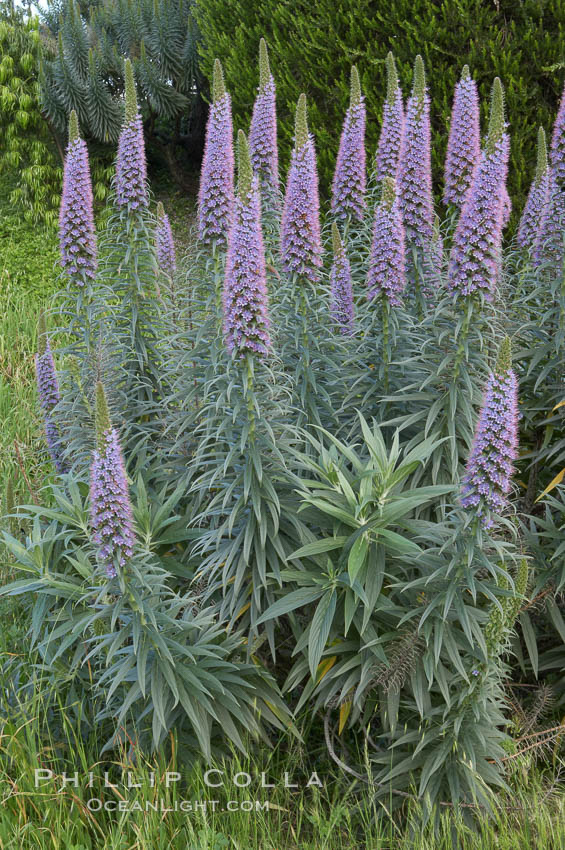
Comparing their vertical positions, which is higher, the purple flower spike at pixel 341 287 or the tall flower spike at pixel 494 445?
the purple flower spike at pixel 341 287

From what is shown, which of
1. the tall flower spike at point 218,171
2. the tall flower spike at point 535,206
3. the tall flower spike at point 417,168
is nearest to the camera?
the tall flower spike at point 218,171

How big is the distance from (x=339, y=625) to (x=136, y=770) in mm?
990

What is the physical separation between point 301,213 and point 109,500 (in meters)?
1.58

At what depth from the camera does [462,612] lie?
113 inches

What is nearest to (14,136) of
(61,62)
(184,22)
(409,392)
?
(61,62)

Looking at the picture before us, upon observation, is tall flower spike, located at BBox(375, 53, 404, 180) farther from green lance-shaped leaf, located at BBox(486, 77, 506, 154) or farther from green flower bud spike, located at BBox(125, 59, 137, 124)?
green flower bud spike, located at BBox(125, 59, 137, 124)

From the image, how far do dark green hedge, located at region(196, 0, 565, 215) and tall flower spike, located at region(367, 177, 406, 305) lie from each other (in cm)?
370

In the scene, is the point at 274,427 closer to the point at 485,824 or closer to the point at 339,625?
the point at 339,625

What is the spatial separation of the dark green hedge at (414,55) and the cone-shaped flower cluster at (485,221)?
3750mm

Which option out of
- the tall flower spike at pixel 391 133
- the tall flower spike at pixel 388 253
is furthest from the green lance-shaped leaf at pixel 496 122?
the tall flower spike at pixel 391 133

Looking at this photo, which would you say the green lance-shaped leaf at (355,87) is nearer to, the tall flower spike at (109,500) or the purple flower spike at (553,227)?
the purple flower spike at (553,227)

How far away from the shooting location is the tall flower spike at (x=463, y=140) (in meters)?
3.67

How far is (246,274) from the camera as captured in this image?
295cm

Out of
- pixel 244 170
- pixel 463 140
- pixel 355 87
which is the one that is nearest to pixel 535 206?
pixel 463 140
